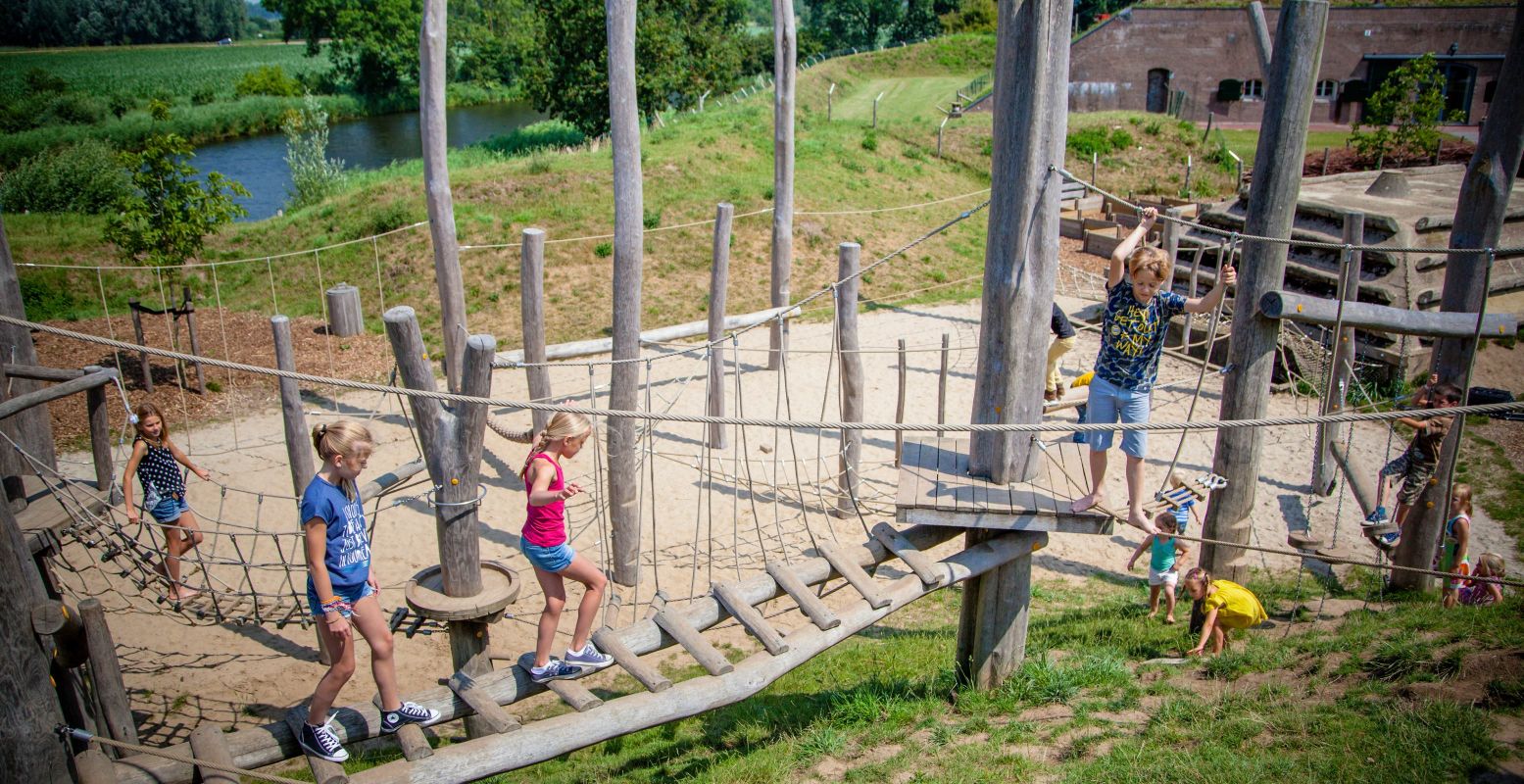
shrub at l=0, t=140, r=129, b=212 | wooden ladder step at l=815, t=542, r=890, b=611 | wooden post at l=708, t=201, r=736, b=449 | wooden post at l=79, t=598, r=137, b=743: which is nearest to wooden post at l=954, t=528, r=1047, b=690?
wooden ladder step at l=815, t=542, r=890, b=611

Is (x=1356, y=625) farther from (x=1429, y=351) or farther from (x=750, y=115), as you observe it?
(x=750, y=115)

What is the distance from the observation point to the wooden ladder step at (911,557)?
4.95 metres

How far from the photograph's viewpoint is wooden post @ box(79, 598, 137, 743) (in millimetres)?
4156

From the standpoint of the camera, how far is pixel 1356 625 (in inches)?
225

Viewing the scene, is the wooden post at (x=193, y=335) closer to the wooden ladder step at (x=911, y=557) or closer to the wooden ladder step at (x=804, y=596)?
the wooden ladder step at (x=804, y=596)

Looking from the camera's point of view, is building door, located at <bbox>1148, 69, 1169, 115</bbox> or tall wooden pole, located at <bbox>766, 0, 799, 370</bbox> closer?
tall wooden pole, located at <bbox>766, 0, 799, 370</bbox>

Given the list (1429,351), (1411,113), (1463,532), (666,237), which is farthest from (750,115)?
(1463,532)

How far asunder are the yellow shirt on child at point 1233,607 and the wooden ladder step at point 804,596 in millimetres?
2517

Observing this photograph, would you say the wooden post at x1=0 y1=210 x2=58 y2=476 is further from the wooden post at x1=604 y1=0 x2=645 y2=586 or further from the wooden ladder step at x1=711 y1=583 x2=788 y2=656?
the wooden ladder step at x1=711 y1=583 x2=788 y2=656

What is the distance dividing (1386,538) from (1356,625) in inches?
73.0

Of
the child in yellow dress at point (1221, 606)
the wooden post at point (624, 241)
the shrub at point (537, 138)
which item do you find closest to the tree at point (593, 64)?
the shrub at point (537, 138)

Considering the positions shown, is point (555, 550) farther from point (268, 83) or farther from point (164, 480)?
point (268, 83)

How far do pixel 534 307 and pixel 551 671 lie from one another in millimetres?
4898

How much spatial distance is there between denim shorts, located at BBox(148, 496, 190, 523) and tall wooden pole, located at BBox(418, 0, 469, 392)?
7.37 ft
